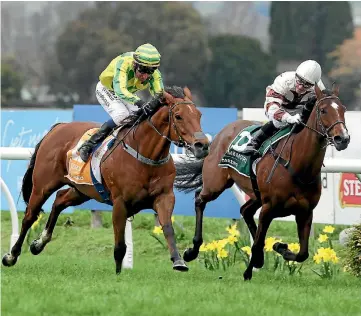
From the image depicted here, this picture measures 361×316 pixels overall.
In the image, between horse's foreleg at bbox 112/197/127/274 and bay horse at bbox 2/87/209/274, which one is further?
horse's foreleg at bbox 112/197/127/274

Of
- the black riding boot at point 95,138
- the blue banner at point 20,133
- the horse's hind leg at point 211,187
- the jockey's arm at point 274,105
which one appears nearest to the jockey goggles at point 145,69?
the black riding boot at point 95,138

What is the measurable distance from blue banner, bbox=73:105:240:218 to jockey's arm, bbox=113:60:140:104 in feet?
9.18

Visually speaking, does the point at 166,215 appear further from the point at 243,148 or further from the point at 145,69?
the point at 243,148

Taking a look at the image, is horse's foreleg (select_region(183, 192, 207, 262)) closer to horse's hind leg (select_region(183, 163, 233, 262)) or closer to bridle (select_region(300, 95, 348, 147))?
horse's hind leg (select_region(183, 163, 233, 262))

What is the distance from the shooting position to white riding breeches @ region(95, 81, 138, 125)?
8.51 m

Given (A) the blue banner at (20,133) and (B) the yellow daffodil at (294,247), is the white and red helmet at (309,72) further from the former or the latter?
(A) the blue banner at (20,133)

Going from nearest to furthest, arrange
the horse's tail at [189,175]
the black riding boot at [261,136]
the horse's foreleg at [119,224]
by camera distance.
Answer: the horse's foreleg at [119,224] < the black riding boot at [261,136] < the horse's tail at [189,175]

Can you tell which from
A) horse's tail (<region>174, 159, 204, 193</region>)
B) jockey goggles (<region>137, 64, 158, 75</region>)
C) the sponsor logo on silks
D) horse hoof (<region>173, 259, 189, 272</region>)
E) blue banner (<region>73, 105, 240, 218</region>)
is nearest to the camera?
horse hoof (<region>173, 259, 189, 272</region>)

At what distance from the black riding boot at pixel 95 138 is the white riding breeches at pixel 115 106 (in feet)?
0.21

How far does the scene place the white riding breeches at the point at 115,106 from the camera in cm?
851

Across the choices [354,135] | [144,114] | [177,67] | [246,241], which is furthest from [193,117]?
[177,67]

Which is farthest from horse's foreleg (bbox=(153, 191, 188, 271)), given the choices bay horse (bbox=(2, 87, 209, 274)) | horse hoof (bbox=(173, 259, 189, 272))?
horse hoof (bbox=(173, 259, 189, 272))

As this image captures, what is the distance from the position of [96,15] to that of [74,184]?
164ft

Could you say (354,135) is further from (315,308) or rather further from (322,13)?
(322,13)
